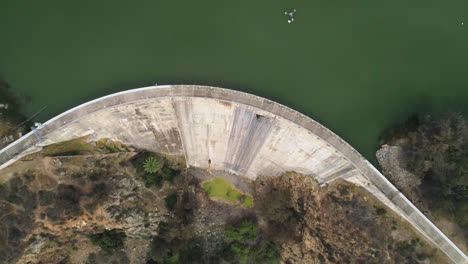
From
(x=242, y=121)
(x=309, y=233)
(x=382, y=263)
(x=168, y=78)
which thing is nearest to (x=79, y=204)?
(x=168, y=78)

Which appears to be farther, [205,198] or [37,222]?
[205,198]

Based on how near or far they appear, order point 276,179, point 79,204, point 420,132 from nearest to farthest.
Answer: point 420,132 → point 79,204 → point 276,179

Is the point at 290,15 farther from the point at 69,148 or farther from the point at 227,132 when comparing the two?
the point at 69,148

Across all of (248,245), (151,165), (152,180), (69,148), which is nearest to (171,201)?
(152,180)

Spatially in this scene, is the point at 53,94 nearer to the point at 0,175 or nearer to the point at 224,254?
the point at 0,175

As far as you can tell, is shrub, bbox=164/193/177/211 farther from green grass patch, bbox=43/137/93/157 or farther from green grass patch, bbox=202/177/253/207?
green grass patch, bbox=43/137/93/157

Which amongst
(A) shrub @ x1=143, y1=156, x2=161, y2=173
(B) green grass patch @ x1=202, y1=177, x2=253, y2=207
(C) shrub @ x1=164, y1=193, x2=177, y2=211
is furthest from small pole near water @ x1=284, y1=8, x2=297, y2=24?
(C) shrub @ x1=164, y1=193, x2=177, y2=211

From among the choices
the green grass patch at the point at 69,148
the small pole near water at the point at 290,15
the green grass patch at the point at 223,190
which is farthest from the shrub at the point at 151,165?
the small pole near water at the point at 290,15
